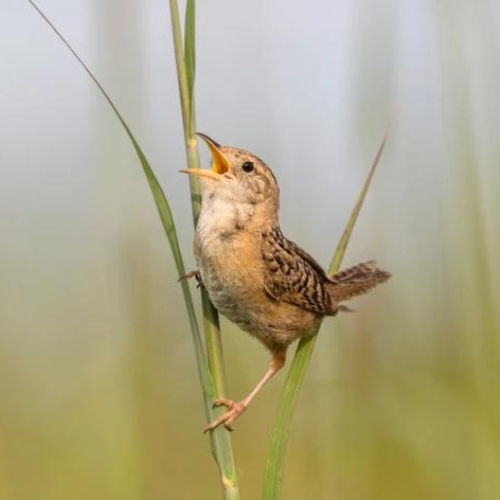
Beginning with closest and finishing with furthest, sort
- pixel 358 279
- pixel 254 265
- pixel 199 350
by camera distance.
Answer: pixel 199 350 < pixel 254 265 < pixel 358 279

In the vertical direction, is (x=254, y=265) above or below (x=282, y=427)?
above

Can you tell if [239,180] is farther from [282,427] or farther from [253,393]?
[282,427]

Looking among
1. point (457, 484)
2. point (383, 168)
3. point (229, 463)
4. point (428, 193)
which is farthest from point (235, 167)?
point (457, 484)

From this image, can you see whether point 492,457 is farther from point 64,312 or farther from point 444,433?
point 64,312

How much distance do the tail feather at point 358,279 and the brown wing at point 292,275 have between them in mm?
69

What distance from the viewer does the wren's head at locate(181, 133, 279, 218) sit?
54.2 inches

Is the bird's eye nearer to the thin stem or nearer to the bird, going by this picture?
the bird

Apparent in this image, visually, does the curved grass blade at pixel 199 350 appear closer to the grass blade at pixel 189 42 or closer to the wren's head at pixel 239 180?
the grass blade at pixel 189 42

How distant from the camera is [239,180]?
145 cm

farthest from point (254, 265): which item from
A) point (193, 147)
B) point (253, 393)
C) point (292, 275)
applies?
point (193, 147)

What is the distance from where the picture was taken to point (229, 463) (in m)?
0.93

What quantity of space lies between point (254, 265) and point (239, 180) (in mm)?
178

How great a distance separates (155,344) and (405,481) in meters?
0.65

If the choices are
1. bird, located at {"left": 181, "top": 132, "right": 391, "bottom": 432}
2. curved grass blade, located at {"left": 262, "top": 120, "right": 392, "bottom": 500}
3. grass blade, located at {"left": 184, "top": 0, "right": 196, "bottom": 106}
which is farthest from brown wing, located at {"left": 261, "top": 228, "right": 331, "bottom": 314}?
grass blade, located at {"left": 184, "top": 0, "right": 196, "bottom": 106}
